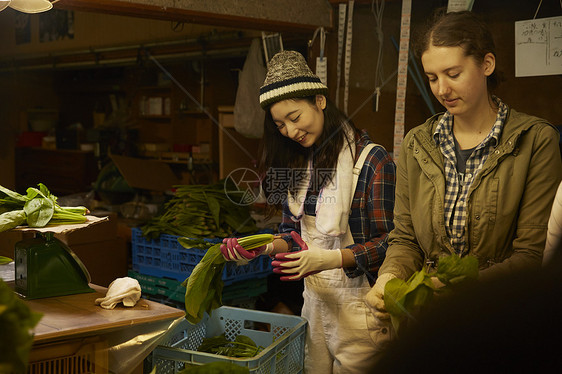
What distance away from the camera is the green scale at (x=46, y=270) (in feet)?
6.07

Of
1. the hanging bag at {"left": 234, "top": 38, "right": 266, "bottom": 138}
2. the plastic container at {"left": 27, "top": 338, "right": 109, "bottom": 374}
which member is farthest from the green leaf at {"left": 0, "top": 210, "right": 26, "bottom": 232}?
the hanging bag at {"left": 234, "top": 38, "right": 266, "bottom": 138}

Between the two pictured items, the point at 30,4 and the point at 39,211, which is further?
the point at 30,4

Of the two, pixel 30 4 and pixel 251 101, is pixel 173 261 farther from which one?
pixel 30 4

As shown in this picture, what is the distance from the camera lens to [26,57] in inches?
262

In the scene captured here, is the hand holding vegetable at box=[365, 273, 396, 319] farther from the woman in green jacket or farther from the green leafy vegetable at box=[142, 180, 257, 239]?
the green leafy vegetable at box=[142, 180, 257, 239]

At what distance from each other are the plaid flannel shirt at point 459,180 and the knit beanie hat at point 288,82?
58cm

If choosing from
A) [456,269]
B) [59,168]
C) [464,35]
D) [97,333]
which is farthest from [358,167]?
[59,168]

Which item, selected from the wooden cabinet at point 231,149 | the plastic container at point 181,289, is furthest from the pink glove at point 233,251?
the wooden cabinet at point 231,149

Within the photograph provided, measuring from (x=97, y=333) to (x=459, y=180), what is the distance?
1.11 meters

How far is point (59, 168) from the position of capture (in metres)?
6.93

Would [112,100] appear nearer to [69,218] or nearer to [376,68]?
[376,68]

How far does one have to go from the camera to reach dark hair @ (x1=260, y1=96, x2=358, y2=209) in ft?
7.09

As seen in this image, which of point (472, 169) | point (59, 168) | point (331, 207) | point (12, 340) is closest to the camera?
point (12, 340)

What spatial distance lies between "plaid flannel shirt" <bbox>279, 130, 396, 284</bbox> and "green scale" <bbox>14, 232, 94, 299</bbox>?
36.3 inches
